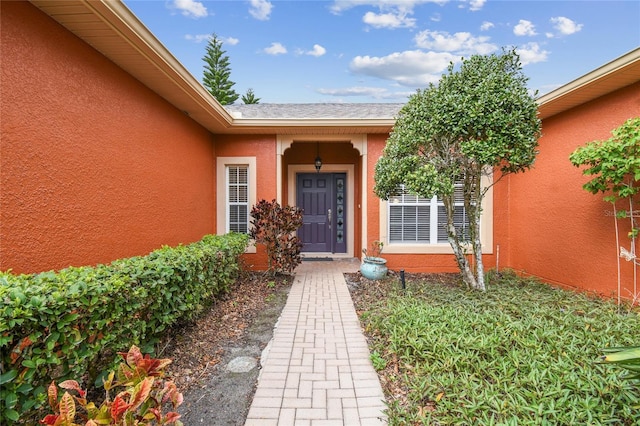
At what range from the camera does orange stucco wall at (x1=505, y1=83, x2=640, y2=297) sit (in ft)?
13.2

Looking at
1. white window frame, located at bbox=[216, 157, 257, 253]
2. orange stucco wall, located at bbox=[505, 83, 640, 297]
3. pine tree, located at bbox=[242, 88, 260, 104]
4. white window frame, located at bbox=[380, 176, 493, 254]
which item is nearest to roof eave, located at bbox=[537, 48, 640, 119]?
orange stucco wall, located at bbox=[505, 83, 640, 297]

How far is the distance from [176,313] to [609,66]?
5685mm

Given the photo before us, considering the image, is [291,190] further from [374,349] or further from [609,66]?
[609,66]

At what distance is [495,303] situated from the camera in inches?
149

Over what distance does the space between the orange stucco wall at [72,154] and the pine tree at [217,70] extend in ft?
75.6

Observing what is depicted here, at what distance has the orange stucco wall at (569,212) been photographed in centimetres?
402

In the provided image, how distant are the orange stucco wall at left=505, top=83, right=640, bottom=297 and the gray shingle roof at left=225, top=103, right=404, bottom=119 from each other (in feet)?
9.64

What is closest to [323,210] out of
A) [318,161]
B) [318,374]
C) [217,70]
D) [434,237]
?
[318,161]

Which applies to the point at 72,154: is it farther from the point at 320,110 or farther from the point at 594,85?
the point at 594,85

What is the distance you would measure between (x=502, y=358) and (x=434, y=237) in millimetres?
3866

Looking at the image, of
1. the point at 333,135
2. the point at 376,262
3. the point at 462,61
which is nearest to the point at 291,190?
the point at 333,135

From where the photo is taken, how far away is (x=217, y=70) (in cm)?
2472

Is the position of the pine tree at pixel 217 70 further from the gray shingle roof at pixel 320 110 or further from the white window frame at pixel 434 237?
the white window frame at pixel 434 237

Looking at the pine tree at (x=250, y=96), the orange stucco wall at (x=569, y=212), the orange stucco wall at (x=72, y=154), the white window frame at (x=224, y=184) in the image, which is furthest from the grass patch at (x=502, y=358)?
the pine tree at (x=250, y=96)
